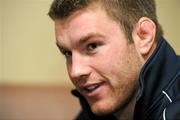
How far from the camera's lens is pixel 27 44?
197cm

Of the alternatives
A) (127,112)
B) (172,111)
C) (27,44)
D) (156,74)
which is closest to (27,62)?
(27,44)

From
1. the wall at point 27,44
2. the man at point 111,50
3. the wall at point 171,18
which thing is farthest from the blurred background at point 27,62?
the man at point 111,50

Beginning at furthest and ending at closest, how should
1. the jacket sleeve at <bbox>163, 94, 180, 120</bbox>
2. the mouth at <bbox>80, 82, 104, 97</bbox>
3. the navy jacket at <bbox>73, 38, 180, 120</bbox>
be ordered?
the mouth at <bbox>80, 82, 104, 97</bbox>, the navy jacket at <bbox>73, 38, 180, 120</bbox>, the jacket sleeve at <bbox>163, 94, 180, 120</bbox>

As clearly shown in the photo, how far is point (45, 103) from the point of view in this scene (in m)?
1.97

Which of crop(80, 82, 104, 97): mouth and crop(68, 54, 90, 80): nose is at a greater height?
crop(68, 54, 90, 80): nose

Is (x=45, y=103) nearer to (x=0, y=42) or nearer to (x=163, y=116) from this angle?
(x=0, y=42)

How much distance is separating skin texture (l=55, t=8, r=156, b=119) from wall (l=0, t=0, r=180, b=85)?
81cm

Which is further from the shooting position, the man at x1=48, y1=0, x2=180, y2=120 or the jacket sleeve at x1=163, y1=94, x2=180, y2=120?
the man at x1=48, y1=0, x2=180, y2=120

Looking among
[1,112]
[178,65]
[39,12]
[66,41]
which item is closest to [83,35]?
[66,41]

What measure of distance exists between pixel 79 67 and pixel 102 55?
0.09 meters

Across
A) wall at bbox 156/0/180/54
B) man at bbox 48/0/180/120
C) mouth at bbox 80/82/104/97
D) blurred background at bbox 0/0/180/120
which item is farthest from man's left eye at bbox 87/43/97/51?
wall at bbox 156/0/180/54

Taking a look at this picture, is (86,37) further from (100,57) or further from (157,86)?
(157,86)

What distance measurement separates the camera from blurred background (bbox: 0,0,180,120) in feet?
6.43

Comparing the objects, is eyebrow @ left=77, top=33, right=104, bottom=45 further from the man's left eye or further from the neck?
the neck
